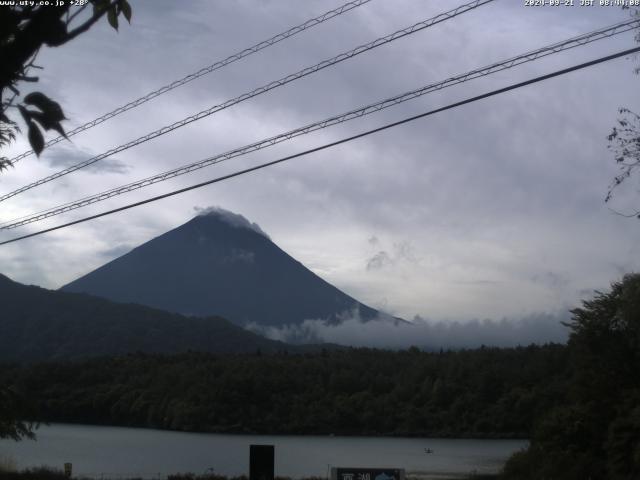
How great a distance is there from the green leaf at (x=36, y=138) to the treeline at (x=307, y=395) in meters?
79.4

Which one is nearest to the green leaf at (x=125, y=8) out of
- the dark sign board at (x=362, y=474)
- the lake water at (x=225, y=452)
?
the dark sign board at (x=362, y=474)

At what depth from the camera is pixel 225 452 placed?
208 ft

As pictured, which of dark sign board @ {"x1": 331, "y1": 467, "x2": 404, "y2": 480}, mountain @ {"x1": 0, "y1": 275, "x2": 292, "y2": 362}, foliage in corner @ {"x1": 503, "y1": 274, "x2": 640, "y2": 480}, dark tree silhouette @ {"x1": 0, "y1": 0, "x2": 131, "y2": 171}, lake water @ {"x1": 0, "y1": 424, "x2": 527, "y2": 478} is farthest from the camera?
mountain @ {"x1": 0, "y1": 275, "x2": 292, "y2": 362}

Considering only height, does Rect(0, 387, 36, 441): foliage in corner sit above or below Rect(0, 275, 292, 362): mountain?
below

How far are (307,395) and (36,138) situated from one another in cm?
9170

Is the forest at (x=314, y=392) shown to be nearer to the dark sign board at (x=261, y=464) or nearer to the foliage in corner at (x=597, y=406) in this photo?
the foliage in corner at (x=597, y=406)

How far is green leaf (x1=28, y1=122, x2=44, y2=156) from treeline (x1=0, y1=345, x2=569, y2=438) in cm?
7944

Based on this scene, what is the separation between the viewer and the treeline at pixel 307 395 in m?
85.2

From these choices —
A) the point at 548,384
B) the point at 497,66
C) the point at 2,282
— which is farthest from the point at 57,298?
the point at 497,66

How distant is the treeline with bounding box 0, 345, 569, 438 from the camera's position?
279 feet

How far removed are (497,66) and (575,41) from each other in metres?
1.06

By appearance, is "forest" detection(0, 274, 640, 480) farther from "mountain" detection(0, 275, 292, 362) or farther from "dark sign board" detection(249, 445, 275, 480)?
"mountain" detection(0, 275, 292, 362)

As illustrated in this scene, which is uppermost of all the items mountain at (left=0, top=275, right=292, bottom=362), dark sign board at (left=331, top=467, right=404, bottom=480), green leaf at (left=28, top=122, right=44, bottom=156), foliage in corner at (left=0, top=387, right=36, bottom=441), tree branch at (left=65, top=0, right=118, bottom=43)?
mountain at (left=0, top=275, right=292, bottom=362)

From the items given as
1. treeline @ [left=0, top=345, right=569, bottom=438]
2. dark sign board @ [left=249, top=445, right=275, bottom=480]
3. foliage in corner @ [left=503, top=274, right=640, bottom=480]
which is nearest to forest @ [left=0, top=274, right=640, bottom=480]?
treeline @ [left=0, top=345, right=569, bottom=438]
